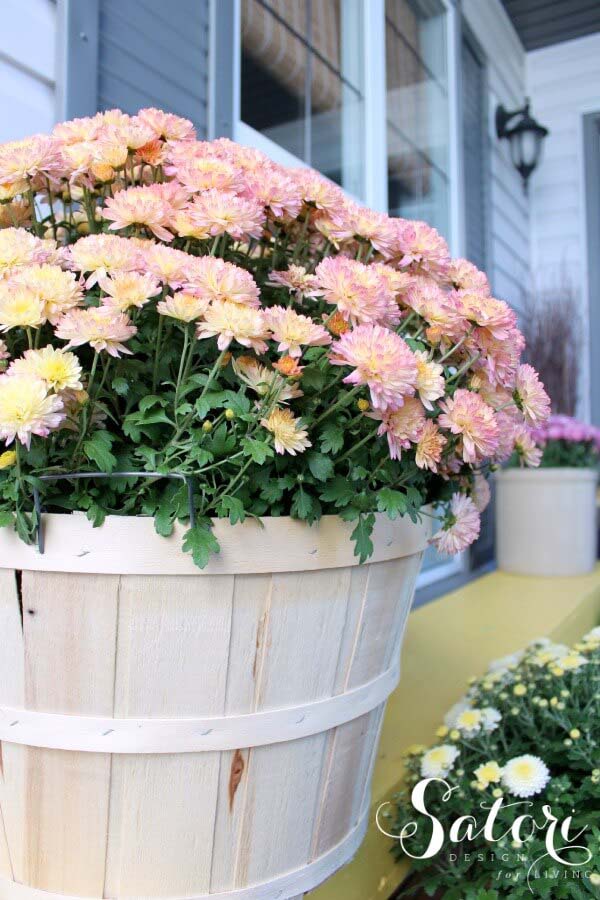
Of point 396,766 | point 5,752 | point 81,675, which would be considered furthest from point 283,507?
point 396,766

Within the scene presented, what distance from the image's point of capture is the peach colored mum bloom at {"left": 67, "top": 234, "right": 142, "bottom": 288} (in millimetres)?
601

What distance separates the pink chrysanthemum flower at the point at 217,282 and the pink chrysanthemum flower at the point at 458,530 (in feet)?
1.13

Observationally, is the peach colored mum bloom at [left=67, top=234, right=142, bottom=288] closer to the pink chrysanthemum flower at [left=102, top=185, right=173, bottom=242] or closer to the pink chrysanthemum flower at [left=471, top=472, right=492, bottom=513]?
the pink chrysanthemum flower at [left=102, top=185, right=173, bottom=242]

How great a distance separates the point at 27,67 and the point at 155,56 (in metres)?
0.33

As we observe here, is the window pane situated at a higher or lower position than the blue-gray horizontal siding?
higher

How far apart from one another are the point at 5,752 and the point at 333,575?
12.9 inches

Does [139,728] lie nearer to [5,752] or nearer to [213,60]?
[5,752]

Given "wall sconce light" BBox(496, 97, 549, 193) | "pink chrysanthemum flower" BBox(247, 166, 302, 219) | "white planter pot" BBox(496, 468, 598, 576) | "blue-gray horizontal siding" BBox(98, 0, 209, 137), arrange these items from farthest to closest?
1. "wall sconce light" BBox(496, 97, 549, 193)
2. "white planter pot" BBox(496, 468, 598, 576)
3. "blue-gray horizontal siding" BBox(98, 0, 209, 137)
4. "pink chrysanthemum flower" BBox(247, 166, 302, 219)

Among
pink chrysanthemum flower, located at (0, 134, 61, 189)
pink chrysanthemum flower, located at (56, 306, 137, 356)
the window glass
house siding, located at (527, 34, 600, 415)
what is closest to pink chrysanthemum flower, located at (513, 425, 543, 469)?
pink chrysanthemum flower, located at (56, 306, 137, 356)

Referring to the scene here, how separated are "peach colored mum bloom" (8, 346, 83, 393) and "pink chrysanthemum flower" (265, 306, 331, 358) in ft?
0.54

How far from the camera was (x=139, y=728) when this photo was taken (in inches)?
22.7

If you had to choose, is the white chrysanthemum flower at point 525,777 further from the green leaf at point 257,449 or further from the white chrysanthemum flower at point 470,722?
the green leaf at point 257,449

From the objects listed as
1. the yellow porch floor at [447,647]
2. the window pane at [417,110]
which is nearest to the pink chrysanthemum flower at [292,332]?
the yellow porch floor at [447,647]

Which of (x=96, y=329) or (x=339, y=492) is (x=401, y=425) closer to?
(x=339, y=492)
